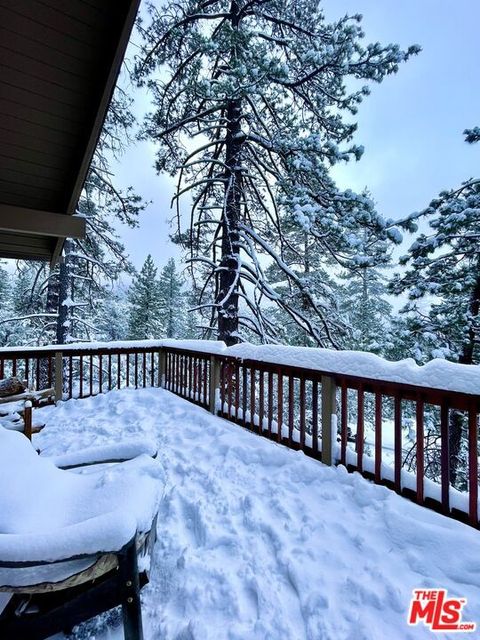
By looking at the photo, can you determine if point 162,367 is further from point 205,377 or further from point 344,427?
point 344,427

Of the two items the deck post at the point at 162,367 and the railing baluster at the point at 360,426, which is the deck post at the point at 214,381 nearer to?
the deck post at the point at 162,367

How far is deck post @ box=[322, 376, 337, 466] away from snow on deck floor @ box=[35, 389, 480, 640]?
0.18 metres

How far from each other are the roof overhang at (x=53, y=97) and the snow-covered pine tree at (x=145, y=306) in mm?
15563

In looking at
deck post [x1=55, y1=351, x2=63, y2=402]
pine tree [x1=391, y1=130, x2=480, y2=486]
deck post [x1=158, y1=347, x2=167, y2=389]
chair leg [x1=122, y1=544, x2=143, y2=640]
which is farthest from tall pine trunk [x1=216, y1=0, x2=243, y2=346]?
chair leg [x1=122, y1=544, x2=143, y2=640]

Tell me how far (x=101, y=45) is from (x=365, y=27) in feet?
15.1

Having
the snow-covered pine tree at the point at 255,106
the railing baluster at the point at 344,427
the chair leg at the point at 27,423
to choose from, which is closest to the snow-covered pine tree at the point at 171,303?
the snow-covered pine tree at the point at 255,106

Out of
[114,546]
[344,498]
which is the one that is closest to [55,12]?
[114,546]

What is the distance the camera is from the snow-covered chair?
1.06m

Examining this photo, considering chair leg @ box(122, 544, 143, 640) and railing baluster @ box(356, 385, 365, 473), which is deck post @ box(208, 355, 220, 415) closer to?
railing baluster @ box(356, 385, 365, 473)

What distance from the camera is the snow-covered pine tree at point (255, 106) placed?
200 inches

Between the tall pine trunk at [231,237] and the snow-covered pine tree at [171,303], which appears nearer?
the tall pine trunk at [231,237]

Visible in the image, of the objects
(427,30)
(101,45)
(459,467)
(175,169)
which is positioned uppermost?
(427,30)

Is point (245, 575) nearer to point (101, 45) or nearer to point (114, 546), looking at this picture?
point (114, 546)

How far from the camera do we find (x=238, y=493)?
2.45 meters
